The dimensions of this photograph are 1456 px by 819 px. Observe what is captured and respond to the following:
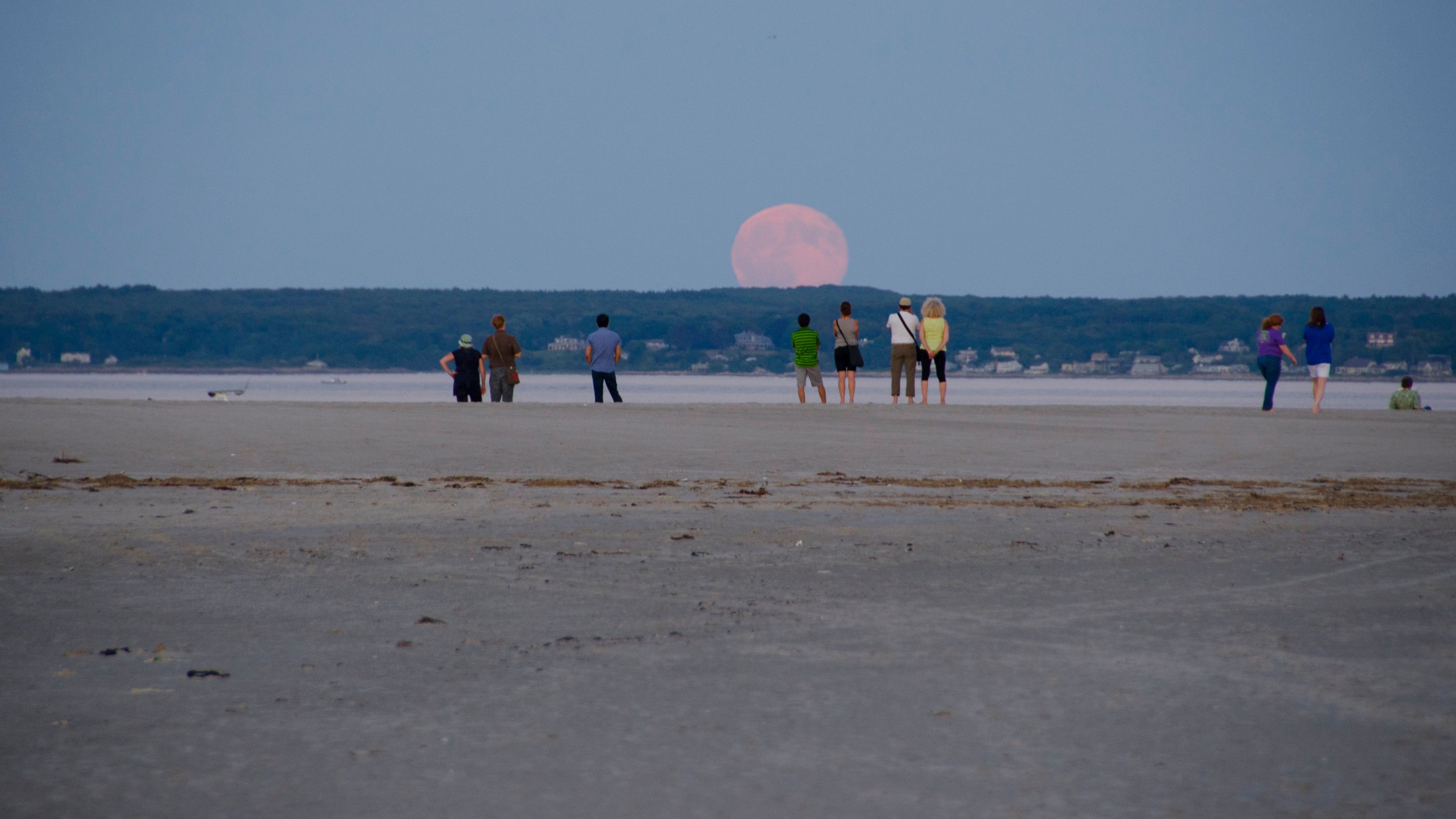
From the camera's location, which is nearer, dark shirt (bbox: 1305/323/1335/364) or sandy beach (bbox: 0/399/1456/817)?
sandy beach (bbox: 0/399/1456/817)

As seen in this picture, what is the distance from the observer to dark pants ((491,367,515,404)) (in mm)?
21203

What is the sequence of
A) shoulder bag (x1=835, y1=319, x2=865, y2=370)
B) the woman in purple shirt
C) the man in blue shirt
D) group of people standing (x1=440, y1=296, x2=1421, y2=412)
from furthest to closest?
1. the man in blue shirt
2. shoulder bag (x1=835, y1=319, x2=865, y2=370)
3. group of people standing (x1=440, y1=296, x2=1421, y2=412)
4. the woman in purple shirt

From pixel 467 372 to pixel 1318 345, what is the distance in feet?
42.4

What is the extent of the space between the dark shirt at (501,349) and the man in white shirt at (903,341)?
6.03 meters

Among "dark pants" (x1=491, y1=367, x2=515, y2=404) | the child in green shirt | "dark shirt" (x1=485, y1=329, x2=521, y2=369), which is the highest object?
"dark shirt" (x1=485, y1=329, x2=521, y2=369)

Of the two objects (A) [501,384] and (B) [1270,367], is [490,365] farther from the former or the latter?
(B) [1270,367]

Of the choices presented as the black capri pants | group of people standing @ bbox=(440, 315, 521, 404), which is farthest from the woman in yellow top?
group of people standing @ bbox=(440, 315, 521, 404)

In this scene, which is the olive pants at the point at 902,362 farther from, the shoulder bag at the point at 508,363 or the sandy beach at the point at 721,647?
the sandy beach at the point at 721,647

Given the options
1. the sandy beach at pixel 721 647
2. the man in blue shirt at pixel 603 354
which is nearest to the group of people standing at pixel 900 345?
the man in blue shirt at pixel 603 354

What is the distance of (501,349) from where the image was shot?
69.6 feet

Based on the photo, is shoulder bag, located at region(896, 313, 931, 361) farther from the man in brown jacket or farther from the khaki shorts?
the man in brown jacket

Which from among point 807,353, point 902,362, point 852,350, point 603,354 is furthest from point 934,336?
point 603,354

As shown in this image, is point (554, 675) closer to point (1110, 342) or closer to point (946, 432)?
point (946, 432)

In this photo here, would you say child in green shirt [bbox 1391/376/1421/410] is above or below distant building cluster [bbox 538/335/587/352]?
below
